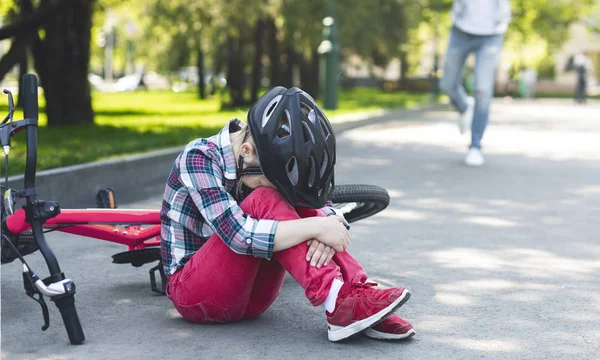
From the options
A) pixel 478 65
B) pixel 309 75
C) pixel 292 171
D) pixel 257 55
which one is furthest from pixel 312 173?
pixel 309 75

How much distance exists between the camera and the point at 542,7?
45.2m

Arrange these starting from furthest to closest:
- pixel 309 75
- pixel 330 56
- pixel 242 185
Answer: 1. pixel 309 75
2. pixel 330 56
3. pixel 242 185

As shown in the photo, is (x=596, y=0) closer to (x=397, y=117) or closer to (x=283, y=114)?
(x=397, y=117)

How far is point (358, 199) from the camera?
4.93 metres

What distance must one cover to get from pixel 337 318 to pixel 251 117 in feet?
2.69

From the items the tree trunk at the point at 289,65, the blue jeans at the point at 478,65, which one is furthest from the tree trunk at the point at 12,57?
the tree trunk at the point at 289,65

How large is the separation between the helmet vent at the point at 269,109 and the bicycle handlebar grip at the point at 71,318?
0.96 m

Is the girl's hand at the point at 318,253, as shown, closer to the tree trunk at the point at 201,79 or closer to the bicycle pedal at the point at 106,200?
the bicycle pedal at the point at 106,200

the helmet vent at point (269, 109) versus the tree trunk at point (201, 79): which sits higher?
the helmet vent at point (269, 109)

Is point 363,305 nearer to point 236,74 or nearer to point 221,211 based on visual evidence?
point 221,211

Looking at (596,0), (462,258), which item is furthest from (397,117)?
(596,0)

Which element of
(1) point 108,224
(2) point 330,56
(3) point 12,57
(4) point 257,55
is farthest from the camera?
(4) point 257,55

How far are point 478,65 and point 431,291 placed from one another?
6.34 meters

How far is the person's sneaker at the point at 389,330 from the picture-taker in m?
3.70
